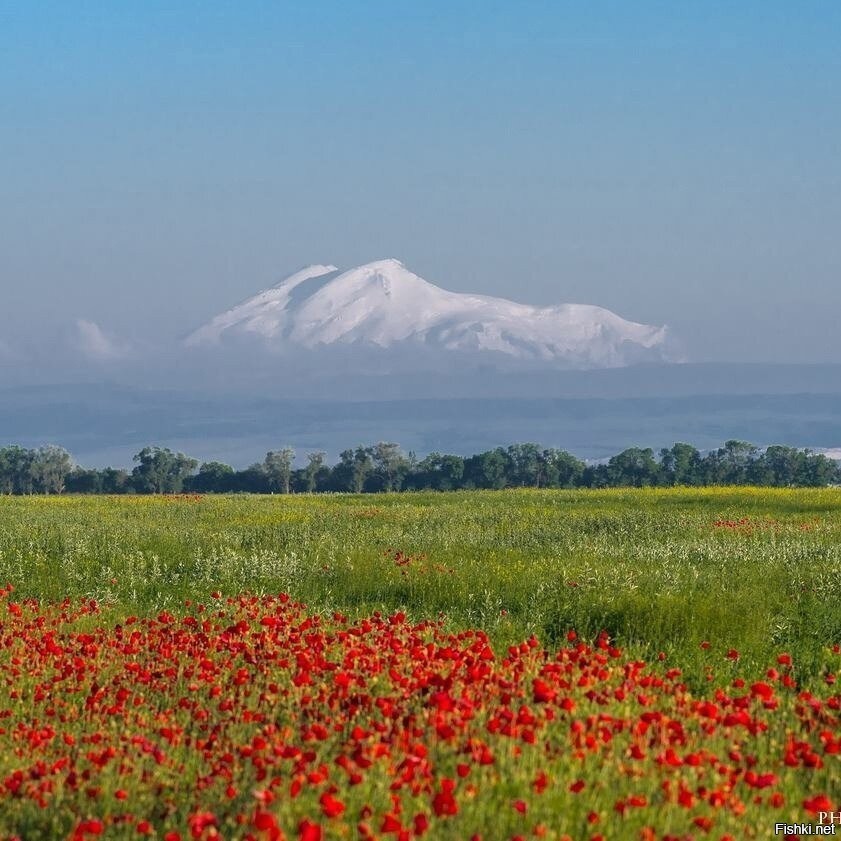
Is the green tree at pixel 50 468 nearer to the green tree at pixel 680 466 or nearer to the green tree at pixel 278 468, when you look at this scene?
the green tree at pixel 278 468

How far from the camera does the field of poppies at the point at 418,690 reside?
22.2ft

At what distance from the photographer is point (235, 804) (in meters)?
7.02

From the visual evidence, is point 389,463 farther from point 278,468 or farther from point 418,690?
point 418,690

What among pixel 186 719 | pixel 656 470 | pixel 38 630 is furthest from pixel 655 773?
pixel 656 470

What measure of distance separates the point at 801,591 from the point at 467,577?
4.57 metres

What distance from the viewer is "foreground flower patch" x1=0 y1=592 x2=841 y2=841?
21.6 feet

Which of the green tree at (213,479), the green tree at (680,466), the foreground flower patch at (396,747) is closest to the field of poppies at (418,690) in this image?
the foreground flower patch at (396,747)

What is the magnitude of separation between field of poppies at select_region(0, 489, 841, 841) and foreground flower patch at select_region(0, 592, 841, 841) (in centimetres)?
2

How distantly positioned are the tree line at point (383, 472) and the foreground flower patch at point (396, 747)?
283 feet

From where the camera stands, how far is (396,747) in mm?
7422

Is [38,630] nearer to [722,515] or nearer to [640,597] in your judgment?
[640,597]

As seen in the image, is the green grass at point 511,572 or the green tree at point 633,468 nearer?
the green grass at point 511,572

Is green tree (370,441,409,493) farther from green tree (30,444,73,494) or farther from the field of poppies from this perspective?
the field of poppies

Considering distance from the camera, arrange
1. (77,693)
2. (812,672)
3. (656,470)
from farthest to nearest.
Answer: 1. (656,470)
2. (812,672)
3. (77,693)
